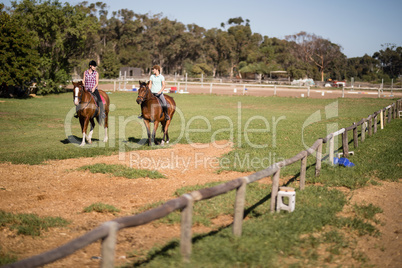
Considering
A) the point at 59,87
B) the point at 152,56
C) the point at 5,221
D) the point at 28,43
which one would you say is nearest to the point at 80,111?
the point at 5,221

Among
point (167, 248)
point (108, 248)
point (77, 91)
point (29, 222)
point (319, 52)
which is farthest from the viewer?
point (319, 52)

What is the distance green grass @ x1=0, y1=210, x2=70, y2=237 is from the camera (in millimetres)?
6418

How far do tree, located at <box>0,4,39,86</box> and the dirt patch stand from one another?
3074 centimetres

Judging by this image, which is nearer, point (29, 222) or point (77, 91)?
point (29, 222)

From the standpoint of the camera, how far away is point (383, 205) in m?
8.24

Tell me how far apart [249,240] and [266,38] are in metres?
136

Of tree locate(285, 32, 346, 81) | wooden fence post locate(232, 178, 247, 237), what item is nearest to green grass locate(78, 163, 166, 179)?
wooden fence post locate(232, 178, 247, 237)

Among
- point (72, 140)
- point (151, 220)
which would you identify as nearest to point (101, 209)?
point (151, 220)

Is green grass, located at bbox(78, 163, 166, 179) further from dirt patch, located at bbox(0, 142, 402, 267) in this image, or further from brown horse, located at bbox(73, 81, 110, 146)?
brown horse, located at bbox(73, 81, 110, 146)

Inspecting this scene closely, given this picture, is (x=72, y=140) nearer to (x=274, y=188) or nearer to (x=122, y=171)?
(x=122, y=171)

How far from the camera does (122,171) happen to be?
10836mm

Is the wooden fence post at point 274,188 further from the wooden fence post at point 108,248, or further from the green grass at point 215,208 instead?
the wooden fence post at point 108,248

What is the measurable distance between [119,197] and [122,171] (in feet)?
7.13

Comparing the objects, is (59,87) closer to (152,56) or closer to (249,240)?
(249,240)
